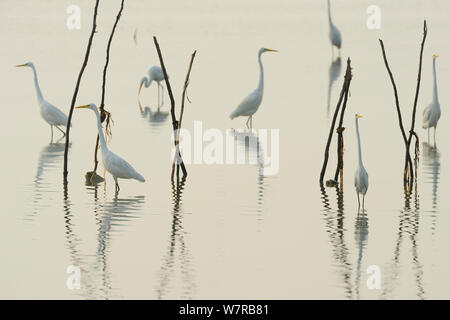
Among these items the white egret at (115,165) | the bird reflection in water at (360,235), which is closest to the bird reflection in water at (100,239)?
the white egret at (115,165)

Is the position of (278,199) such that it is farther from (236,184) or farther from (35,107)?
(35,107)

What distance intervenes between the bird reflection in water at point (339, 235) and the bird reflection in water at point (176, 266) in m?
1.31

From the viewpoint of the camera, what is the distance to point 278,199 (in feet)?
39.9

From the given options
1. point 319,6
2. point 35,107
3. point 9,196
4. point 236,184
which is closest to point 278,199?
point 236,184

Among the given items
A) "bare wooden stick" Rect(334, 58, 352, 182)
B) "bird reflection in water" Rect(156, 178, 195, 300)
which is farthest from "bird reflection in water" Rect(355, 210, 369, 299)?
"bird reflection in water" Rect(156, 178, 195, 300)

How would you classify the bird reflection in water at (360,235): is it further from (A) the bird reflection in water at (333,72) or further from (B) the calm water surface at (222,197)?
(A) the bird reflection in water at (333,72)

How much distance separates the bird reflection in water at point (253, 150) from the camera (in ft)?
41.4

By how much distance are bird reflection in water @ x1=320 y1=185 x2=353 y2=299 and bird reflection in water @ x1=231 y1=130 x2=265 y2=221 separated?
2.45ft

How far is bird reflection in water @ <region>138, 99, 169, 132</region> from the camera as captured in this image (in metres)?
17.4

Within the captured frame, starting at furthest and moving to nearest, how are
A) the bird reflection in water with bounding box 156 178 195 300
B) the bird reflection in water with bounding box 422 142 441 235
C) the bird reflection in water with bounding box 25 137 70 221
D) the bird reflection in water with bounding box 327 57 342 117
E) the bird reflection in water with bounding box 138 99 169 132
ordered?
the bird reflection in water with bounding box 327 57 342 117 → the bird reflection in water with bounding box 138 99 169 132 → the bird reflection in water with bounding box 25 137 70 221 → the bird reflection in water with bounding box 422 142 441 235 → the bird reflection in water with bounding box 156 178 195 300

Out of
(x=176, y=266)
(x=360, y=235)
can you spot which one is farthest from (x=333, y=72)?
(x=176, y=266)

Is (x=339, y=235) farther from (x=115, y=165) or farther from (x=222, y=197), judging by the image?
(x=115, y=165)

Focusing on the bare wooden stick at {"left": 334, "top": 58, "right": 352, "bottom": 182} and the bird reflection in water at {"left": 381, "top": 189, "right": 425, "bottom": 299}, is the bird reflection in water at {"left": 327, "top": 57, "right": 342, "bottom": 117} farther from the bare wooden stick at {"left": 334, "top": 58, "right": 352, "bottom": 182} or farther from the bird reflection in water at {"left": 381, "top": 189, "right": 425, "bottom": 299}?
the bird reflection in water at {"left": 381, "top": 189, "right": 425, "bottom": 299}
